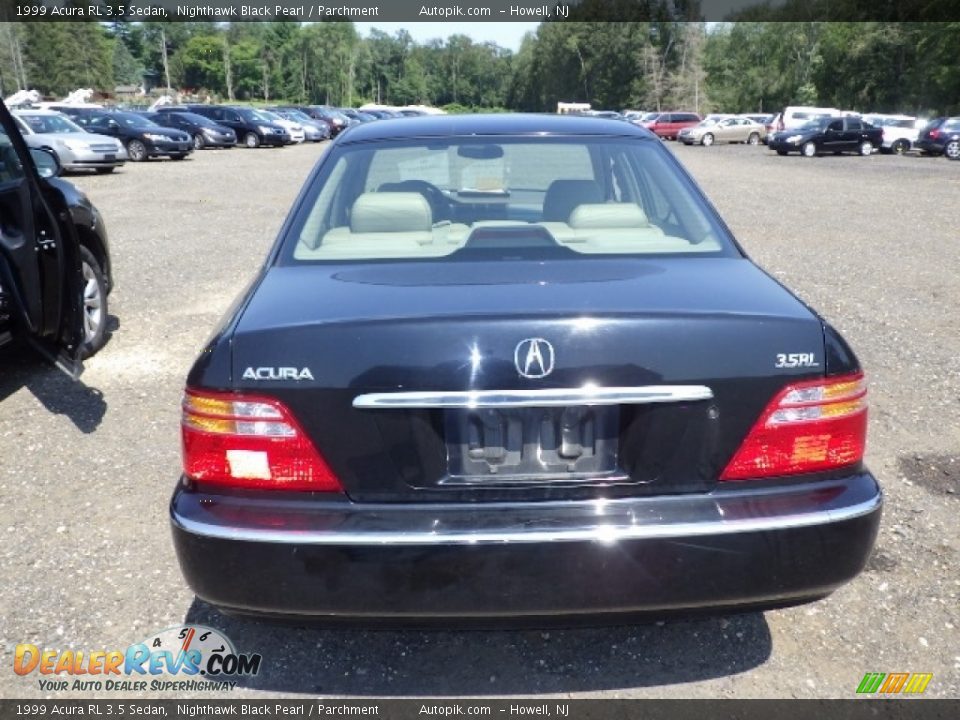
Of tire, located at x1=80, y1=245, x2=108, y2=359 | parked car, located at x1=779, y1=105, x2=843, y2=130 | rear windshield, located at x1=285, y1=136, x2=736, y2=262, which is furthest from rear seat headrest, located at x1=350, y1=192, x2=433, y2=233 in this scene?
parked car, located at x1=779, y1=105, x2=843, y2=130

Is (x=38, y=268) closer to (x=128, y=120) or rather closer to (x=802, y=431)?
(x=802, y=431)

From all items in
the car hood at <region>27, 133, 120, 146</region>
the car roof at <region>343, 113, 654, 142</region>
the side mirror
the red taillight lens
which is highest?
the car roof at <region>343, 113, 654, 142</region>

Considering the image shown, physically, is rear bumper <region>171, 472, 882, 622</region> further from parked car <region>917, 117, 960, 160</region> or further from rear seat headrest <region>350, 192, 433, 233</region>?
parked car <region>917, 117, 960, 160</region>

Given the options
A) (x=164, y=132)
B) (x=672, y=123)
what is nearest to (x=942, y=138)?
(x=672, y=123)

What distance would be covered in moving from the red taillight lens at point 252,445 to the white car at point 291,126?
34.9 metres

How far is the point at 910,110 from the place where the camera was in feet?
166

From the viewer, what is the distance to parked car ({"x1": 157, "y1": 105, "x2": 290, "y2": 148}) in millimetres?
33938

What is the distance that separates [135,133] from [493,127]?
2464cm

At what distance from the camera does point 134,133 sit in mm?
25172

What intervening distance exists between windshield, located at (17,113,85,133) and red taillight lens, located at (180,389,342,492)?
20064 mm

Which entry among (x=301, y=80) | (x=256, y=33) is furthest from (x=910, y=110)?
(x=256, y=33)

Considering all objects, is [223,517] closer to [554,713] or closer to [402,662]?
[402,662]

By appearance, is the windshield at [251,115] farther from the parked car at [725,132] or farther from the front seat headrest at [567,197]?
the front seat headrest at [567,197]

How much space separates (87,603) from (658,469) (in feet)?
7.10
